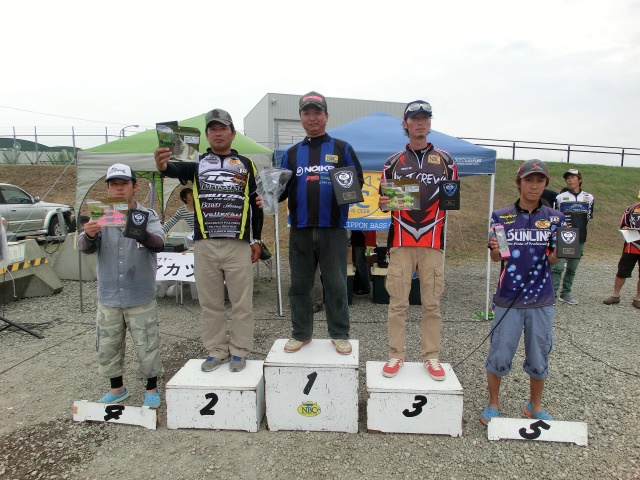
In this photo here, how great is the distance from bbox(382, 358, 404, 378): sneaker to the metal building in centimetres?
2006

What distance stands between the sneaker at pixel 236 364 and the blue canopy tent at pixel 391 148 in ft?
8.60

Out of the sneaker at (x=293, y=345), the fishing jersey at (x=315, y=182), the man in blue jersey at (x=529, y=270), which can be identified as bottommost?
the sneaker at (x=293, y=345)

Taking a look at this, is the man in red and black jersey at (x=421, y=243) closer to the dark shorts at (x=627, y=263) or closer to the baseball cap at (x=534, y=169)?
the baseball cap at (x=534, y=169)

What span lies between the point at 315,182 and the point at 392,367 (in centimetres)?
148

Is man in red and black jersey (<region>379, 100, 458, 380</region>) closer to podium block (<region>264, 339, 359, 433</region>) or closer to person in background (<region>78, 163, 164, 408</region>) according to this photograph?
podium block (<region>264, 339, 359, 433</region>)

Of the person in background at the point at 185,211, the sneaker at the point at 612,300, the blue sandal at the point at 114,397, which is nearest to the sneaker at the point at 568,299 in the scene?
the sneaker at the point at 612,300

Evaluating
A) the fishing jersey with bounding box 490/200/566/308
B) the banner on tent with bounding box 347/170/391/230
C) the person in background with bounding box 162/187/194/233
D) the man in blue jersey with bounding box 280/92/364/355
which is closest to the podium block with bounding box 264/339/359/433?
the man in blue jersey with bounding box 280/92/364/355

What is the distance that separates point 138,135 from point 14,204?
8.20 metres

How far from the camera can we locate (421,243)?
300 centimetres

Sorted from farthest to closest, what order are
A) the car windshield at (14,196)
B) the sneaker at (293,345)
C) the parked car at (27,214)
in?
the car windshield at (14,196) → the parked car at (27,214) → the sneaker at (293,345)

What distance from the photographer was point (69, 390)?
358 centimetres

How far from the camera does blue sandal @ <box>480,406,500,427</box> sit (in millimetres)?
2949

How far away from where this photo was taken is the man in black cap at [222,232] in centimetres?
299

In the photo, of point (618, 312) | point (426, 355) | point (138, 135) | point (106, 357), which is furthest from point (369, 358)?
point (138, 135)
